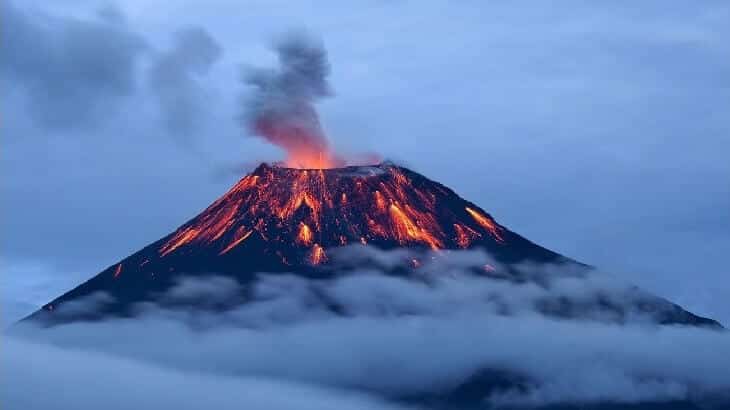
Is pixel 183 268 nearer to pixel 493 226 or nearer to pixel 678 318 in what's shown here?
pixel 493 226

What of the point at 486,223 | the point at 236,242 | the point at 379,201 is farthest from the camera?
the point at 486,223

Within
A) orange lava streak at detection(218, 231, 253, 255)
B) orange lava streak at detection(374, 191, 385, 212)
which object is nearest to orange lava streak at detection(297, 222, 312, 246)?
orange lava streak at detection(218, 231, 253, 255)

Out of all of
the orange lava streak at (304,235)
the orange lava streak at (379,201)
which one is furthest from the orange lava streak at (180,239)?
the orange lava streak at (379,201)

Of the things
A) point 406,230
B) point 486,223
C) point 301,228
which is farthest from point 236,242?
point 486,223

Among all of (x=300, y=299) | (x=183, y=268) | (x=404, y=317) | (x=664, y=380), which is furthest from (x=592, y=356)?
(x=183, y=268)

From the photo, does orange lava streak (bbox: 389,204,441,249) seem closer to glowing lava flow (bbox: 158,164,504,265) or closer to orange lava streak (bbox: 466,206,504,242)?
glowing lava flow (bbox: 158,164,504,265)

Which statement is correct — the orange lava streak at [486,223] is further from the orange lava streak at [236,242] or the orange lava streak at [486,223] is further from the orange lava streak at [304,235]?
the orange lava streak at [236,242]

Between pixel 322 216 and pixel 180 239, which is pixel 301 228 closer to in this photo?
pixel 322 216
